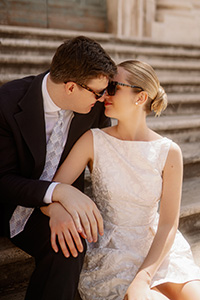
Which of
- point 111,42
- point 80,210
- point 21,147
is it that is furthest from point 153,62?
point 80,210

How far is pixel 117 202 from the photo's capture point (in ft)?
5.73

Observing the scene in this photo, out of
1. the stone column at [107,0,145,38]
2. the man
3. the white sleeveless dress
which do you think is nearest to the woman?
the white sleeveless dress

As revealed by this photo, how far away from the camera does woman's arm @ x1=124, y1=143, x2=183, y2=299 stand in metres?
1.56

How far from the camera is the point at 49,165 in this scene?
1.75 m

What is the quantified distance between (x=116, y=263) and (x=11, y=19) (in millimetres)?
3564

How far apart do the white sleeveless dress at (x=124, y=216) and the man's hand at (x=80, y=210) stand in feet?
0.79

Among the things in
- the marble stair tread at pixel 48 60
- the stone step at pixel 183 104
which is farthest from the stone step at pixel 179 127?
the marble stair tread at pixel 48 60

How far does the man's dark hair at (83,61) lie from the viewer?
1.69m

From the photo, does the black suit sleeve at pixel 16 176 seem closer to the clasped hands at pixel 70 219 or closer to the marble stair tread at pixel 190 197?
the clasped hands at pixel 70 219

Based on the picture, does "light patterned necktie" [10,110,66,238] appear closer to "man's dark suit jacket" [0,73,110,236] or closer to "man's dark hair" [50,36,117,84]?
"man's dark suit jacket" [0,73,110,236]

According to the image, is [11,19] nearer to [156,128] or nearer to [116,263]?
[156,128]

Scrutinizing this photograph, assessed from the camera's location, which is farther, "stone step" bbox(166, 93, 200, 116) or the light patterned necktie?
"stone step" bbox(166, 93, 200, 116)

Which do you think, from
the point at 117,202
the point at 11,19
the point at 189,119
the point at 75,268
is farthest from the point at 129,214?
the point at 11,19

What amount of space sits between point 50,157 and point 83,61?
52 cm
